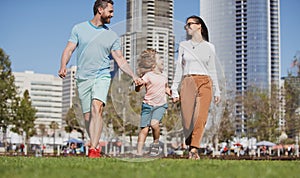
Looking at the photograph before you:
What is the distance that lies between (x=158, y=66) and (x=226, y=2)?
11442 centimetres

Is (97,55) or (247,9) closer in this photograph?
(97,55)

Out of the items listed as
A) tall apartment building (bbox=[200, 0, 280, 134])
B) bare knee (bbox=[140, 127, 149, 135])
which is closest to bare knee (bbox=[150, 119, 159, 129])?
bare knee (bbox=[140, 127, 149, 135])

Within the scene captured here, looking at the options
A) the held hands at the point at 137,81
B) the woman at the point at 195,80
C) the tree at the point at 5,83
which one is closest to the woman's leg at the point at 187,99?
the woman at the point at 195,80

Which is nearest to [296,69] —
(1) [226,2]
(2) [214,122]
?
(2) [214,122]

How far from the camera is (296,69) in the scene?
1829 inches

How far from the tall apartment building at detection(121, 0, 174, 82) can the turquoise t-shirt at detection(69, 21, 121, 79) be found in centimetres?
21

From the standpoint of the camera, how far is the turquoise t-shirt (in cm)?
851

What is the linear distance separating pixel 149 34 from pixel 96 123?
1.53 meters

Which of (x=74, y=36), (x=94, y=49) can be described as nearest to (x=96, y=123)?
(x=94, y=49)

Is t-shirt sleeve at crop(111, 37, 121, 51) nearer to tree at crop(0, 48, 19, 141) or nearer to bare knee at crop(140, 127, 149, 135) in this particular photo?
bare knee at crop(140, 127, 149, 135)

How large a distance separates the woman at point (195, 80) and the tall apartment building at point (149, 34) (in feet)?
0.70

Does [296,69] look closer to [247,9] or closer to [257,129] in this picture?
[257,129]

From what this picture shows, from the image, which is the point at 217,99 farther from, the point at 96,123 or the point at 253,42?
the point at 253,42

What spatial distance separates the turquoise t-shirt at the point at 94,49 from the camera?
851 cm
